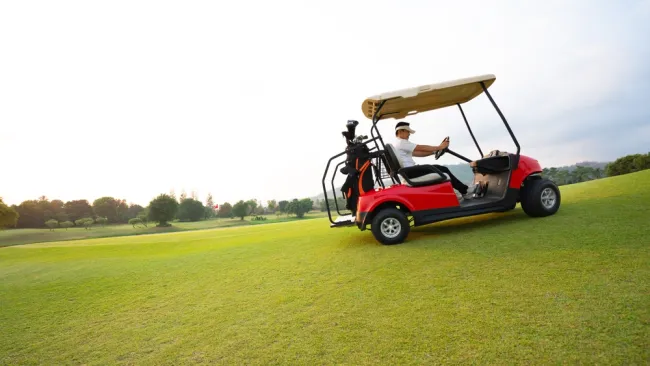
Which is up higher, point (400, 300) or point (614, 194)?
point (614, 194)

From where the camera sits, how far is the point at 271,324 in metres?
2.51

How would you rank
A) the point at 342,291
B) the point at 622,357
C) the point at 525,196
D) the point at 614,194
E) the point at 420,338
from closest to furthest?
the point at 622,357 → the point at 420,338 → the point at 342,291 → the point at 525,196 → the point at 614,194

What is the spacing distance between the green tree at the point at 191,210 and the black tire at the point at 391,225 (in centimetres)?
6030

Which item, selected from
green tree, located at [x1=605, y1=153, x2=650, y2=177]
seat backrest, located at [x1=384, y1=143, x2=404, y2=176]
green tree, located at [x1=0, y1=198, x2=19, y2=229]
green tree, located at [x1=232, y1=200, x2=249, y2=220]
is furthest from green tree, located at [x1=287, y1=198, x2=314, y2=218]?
seat backrest, located at [x1=384, y1=143, x2=404, y2=176]

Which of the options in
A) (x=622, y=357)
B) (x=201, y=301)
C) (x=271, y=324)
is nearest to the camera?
(x=622, y=357)

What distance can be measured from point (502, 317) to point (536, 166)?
4.69 m

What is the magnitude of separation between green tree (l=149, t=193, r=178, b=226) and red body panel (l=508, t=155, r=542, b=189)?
52885 millimetres

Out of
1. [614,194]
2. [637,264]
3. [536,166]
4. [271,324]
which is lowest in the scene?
[271,324]

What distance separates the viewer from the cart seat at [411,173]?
5215 mm

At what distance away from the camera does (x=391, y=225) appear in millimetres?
5008

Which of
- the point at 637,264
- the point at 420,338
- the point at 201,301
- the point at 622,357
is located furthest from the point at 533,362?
the point at 201,301

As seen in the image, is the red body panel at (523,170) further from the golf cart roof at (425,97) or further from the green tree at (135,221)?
the green tree at (135,221)

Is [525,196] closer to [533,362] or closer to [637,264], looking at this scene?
[637,264]

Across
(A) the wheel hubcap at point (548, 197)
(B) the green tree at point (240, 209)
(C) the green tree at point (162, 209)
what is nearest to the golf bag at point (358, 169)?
(A) the wheel hubcap at point (548, 197)
